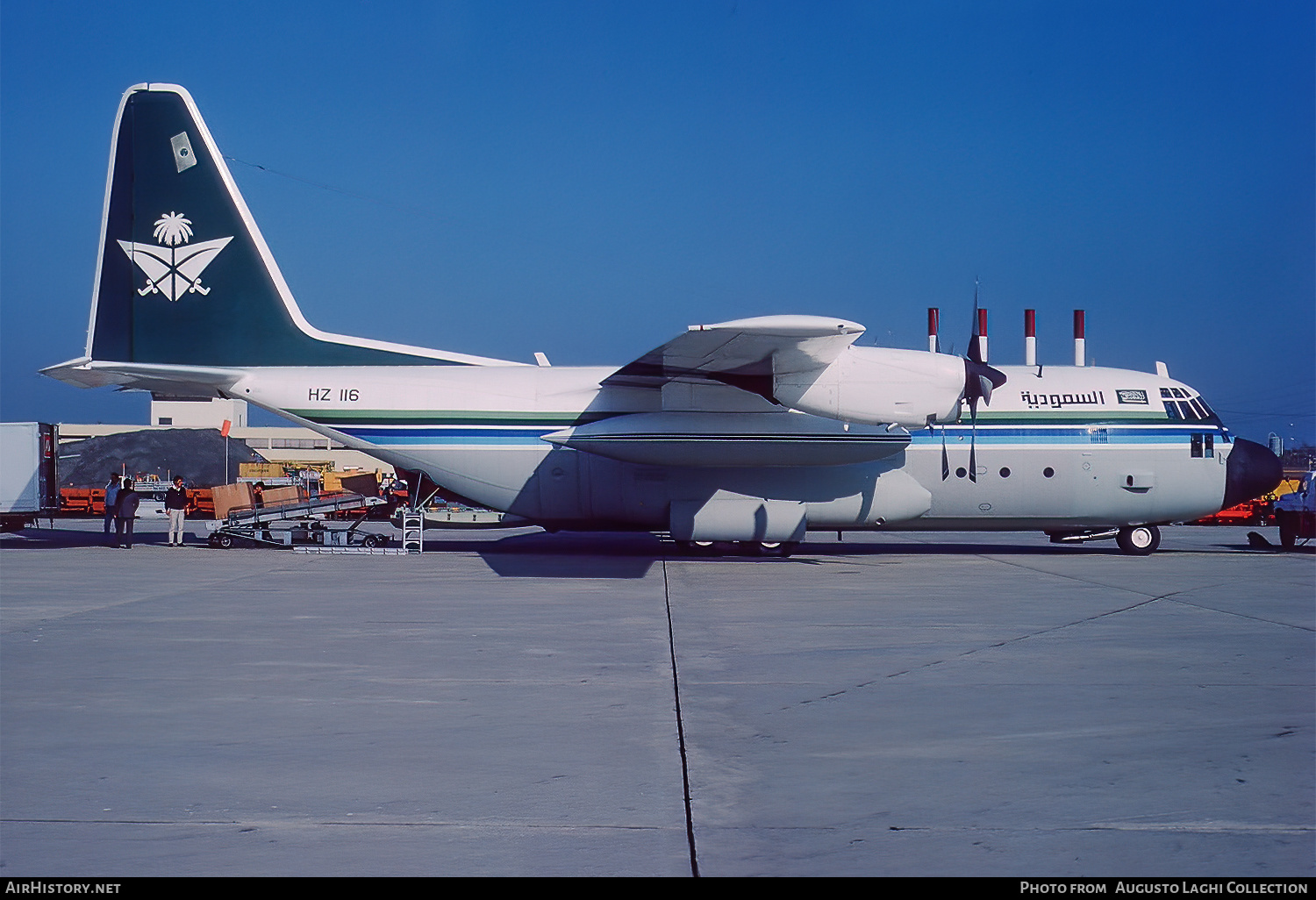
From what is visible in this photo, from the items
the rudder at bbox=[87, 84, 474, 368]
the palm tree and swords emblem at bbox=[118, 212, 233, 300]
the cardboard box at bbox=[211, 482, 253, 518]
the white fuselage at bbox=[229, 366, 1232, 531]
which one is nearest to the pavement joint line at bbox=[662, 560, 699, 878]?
the white fuselage at bbox=[229, 366, 1232, 531]

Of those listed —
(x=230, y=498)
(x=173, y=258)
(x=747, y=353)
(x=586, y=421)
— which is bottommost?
(x=230, y=498)

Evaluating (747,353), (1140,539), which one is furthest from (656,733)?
(1140,539)

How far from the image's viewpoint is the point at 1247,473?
19.7 m

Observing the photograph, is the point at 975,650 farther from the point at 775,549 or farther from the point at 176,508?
the point at 176,508

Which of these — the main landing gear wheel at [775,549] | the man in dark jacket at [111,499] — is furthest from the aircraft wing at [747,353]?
the man in dark jacket at [111,499]

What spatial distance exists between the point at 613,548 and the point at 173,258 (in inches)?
400

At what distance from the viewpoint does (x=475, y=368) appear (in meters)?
19.8

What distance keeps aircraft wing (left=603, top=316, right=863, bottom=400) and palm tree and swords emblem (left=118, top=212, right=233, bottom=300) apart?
7.78 m

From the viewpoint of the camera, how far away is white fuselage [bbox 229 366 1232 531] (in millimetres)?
18844

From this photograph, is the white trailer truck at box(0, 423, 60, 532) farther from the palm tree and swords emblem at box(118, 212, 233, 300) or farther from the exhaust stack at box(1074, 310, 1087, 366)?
the exhaust stack at box(1074, 310, 1087, 366)

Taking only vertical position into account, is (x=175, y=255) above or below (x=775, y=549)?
above

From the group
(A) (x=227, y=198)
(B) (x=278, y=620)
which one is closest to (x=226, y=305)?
(A) (x=227, y=198)

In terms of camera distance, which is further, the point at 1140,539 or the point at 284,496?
the point at 284,496

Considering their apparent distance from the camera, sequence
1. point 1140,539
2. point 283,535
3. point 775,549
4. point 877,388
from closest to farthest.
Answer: point 877,388, point 775,549, point 1140,539, point 283,535
